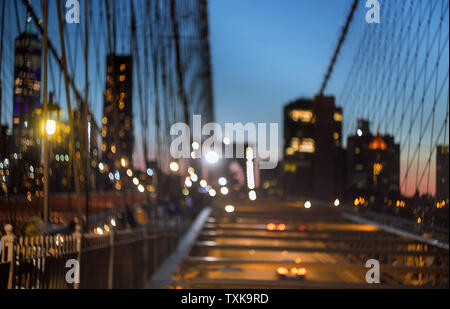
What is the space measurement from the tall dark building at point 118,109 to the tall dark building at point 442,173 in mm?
4574

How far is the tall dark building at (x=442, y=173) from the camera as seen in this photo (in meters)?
8.01

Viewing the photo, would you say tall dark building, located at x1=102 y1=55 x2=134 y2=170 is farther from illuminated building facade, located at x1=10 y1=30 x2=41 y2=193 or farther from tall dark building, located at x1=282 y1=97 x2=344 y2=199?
tall dark building, located at x1=282 y1=97 x2=344 y2=199

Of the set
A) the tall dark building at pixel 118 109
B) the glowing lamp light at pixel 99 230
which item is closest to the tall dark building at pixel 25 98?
the glowing lamp light at pixel 99 230

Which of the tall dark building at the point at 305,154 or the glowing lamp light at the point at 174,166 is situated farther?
the tall dark building at the point at 305,154

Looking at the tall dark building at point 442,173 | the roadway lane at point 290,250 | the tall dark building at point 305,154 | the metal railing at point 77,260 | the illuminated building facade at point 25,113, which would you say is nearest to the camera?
the metal railing at point 77,260

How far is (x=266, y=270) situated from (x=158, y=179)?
671 centimetres

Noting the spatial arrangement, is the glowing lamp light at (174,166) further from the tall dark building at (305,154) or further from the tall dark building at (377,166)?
the tall dark building at (377,166)

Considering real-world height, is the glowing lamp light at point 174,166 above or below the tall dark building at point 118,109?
below

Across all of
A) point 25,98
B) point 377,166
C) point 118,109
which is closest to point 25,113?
Result: point 25,98

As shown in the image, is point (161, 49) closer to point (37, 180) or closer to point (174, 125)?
point (174, 125)

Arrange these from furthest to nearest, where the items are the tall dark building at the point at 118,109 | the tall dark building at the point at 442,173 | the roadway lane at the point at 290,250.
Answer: the tall dark building at the point at 118,109 → the roadway lane at the point at 290,250 → the tall dark building at the point at 442,173

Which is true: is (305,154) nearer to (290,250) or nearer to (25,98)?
(290,250)

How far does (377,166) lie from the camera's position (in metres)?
10.0

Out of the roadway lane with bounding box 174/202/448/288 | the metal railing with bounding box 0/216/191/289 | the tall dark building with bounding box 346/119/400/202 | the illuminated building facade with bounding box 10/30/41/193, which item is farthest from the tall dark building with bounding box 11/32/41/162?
the tall dark building with bounding box 346/119/400/202
